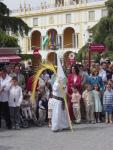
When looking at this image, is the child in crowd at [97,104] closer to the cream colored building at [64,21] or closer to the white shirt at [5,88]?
the white shirt at [5,88]

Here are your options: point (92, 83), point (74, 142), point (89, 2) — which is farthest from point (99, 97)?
point (89, 2)

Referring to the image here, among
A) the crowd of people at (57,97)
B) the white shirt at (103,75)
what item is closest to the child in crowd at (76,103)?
the crowd of people at (57,97)

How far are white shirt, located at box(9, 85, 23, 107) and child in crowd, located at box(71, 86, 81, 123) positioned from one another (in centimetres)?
195

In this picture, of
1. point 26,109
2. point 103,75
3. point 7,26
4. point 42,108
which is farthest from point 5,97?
point 7,26

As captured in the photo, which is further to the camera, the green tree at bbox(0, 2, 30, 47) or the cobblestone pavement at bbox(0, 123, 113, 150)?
the green tree at bbox(0, 2, 30, 47)

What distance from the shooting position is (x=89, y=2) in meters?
84.2

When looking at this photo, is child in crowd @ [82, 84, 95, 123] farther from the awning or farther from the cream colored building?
the cream colored building

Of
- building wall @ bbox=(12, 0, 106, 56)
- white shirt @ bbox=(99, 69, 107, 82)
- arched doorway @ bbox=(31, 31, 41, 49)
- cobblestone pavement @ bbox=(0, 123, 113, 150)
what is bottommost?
cobblestone pavement @ bbox=(0, 123, 113, 150)

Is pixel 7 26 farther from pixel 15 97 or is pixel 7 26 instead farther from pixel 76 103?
pixel 15 97

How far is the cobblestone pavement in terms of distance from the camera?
40.8 ft

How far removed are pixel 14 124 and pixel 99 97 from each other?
3115mm

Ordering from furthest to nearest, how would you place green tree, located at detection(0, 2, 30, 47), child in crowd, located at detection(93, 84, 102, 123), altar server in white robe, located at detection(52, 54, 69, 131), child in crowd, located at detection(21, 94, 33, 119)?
green tree, located at detection(0, 2, 30, 47), child in crowd, located at detection(93, 84, 102, 123), child in crowd, located at detection(21, 94, 33, 119), altar server in white robe, located at detection(52, 54, 69, 131)

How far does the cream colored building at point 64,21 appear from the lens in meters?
82.9

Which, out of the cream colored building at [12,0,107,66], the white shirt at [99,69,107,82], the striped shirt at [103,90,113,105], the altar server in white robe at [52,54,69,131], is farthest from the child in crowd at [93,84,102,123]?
the cream colored building at [12,0,107,66]
